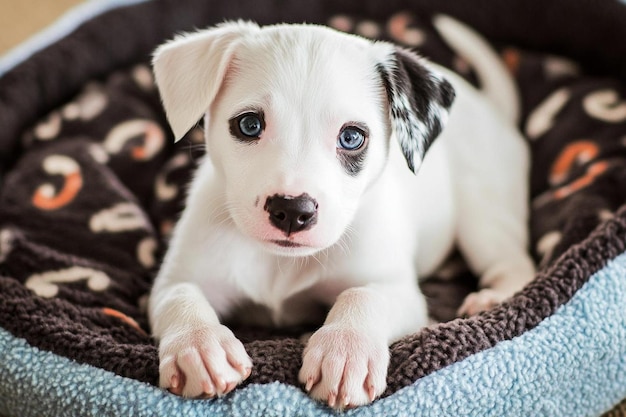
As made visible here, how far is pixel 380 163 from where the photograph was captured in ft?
6.50

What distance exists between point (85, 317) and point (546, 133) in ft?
6.46

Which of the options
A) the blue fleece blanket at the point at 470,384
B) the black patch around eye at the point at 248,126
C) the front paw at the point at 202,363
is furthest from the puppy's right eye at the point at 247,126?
the blue fleece blanket at the point at 470,384

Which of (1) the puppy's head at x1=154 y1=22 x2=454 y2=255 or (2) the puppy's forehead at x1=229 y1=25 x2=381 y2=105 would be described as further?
(2) the puppy's forehead at x1=229 y1=25 x2=381 y2=105

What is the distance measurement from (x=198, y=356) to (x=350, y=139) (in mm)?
625

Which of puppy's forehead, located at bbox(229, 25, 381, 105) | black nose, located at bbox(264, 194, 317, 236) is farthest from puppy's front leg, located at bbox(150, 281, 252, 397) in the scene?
puppy's forehead, located at bbox(229, 25, 381, 105)

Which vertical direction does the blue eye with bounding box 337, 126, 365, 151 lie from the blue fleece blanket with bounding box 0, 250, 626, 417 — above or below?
above

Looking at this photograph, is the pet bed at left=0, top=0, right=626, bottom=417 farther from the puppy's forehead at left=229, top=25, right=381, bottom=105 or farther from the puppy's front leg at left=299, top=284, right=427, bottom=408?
the puppy's forehead at left=229, top=25, right=381, bottom=105

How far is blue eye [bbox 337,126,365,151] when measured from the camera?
1.82 meters

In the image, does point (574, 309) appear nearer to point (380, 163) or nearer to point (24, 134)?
point (380, 163)

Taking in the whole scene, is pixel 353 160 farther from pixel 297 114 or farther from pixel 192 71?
pixel 192 71

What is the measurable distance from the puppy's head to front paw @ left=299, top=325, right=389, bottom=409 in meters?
0.22

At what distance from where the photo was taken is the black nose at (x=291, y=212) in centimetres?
163

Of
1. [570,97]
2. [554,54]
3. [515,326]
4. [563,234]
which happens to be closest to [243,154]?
[515,326]

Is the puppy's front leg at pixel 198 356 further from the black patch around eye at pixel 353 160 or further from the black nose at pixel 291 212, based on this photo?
the black patch around eye at pixel 353 160
